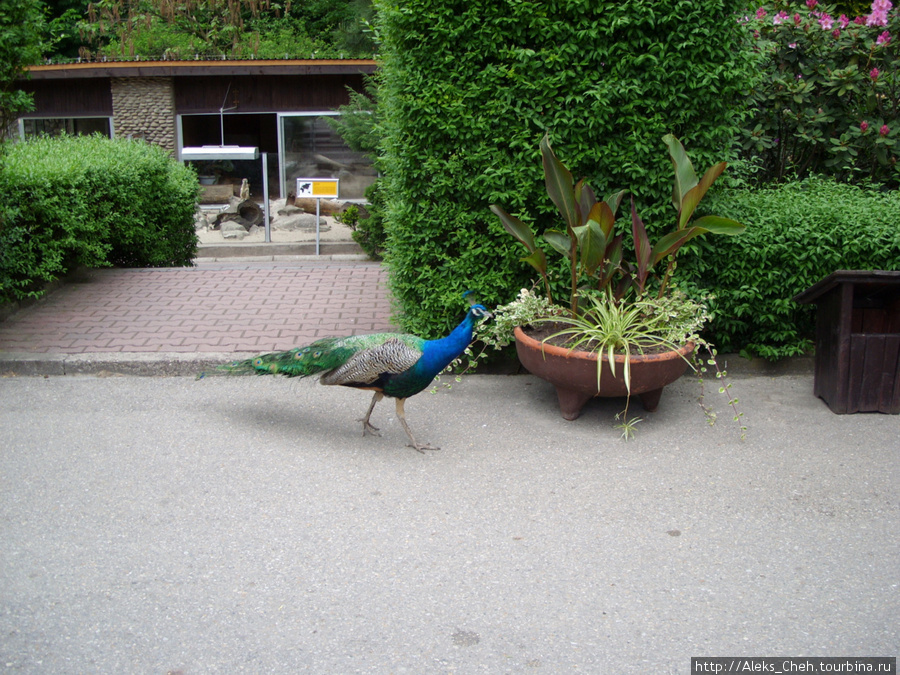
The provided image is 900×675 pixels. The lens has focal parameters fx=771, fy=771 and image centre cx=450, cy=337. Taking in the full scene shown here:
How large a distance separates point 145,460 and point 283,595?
1801 millimetres

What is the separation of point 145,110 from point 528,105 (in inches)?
592

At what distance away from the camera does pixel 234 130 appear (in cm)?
1853

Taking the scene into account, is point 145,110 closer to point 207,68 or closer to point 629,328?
point 207,68

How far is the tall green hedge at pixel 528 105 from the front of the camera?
5.54 m

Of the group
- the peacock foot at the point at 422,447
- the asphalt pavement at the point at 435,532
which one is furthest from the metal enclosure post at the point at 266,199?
the peacock foot at the point at 422,447

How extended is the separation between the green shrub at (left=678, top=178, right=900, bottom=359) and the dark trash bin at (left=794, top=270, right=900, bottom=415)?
0.43 metres

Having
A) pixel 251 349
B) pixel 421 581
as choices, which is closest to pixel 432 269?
pixel 251 349

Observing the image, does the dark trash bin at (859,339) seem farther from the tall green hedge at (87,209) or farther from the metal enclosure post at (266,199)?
the metal enclosure post at (266,199)

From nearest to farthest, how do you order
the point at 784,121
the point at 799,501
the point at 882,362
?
the point at 799,501
the point at 882,362
the point at 784,121

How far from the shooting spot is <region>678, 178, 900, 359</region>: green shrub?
5.93m

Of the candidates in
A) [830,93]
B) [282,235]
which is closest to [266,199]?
[282,235]

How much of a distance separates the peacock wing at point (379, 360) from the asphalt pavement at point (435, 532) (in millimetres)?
484

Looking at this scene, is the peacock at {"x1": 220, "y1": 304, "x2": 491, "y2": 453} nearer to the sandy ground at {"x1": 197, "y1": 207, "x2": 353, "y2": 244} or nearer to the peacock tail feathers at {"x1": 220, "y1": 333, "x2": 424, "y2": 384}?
the peacock tail feathers at {"x1": 220, "y1": 333, "x2": 424, "y2": 384}

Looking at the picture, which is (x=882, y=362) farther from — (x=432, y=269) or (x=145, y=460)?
(x=145, y=460)
